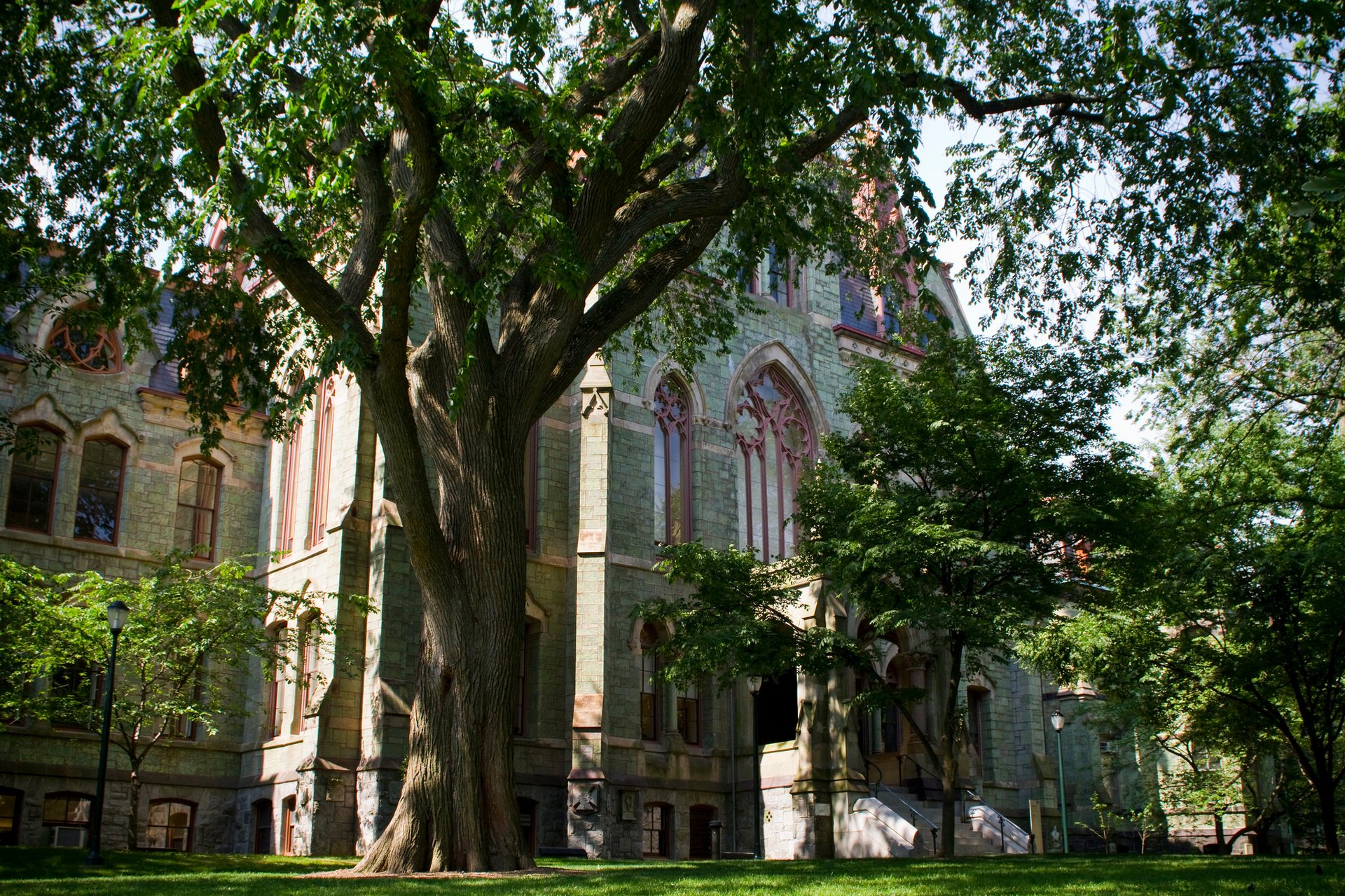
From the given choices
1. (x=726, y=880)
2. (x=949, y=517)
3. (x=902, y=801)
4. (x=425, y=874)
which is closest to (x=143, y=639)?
(x=425, y=874)

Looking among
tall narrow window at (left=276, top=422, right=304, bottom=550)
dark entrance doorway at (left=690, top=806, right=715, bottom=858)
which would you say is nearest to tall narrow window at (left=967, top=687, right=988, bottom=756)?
dark entrance doorway at (left=690, top=806, right=715, bottom=858)

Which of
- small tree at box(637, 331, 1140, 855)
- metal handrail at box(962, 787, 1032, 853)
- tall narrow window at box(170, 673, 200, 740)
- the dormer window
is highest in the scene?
the dormer window

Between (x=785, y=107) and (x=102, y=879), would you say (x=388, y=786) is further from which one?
(x=785, y=107)

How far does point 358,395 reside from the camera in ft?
76.9

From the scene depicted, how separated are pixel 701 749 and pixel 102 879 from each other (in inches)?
660

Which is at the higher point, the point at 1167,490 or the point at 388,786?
the point at 1167,490

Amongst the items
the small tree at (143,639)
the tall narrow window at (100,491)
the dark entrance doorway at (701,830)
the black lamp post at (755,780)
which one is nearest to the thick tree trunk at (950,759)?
the black lamp post at (755,780)

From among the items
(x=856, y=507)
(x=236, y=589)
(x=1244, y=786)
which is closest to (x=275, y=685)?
(x=236, y=589)

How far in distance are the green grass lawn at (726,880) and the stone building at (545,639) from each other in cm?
693

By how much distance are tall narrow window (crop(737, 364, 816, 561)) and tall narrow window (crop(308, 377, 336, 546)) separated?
9384 millimetres

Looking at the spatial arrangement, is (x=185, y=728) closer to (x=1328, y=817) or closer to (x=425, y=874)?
(x=425, y=874)

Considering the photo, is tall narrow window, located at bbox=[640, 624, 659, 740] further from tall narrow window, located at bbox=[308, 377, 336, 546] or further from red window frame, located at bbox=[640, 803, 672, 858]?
tall narrow window, located at bbox=[308, 377, 336, 546]

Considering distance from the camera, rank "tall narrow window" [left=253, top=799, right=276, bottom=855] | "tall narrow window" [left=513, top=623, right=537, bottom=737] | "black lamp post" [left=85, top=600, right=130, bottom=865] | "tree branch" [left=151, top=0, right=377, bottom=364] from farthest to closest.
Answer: "tall narrow window" [left=253, top=799, right=276, bottom=855] → "tall narrow window" [left=513, top=623, right=537, bottom=737] → "black lamp post" [left=85, top=600, right=130, bottom=865] → "tree branch" [left=151, top=0, right=377, bottom=364]

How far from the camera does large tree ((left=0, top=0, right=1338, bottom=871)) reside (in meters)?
10.6
